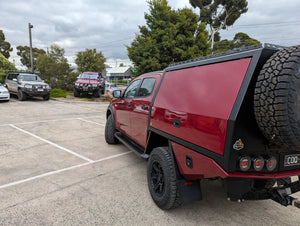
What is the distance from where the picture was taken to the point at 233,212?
273 cm

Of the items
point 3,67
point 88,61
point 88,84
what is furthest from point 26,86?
point 88,61

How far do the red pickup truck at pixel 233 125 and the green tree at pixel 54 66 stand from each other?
64.8 ft

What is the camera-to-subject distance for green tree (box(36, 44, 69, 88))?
65.0 ft

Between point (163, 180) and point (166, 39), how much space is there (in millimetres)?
12956

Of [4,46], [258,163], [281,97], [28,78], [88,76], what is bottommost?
[258,163]

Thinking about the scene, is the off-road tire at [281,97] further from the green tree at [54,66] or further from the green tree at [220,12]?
the green tree at [220,12]

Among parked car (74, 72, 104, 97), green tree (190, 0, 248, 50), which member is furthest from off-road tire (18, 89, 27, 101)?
green tree (190, 0, 248, 50)

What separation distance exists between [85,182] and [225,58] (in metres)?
2.89

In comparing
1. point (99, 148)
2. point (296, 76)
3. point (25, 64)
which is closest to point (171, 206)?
point (296, 76)

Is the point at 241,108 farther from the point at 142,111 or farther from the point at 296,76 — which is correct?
the point at 142,111

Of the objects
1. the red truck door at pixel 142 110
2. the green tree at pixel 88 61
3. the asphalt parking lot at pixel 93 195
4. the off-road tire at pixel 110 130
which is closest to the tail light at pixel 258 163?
the asphalt parking lot at pixel 93 195

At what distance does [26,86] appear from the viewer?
13.4 metres

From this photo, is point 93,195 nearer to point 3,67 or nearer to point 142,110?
point 142,110

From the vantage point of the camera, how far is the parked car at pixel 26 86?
1344cm
